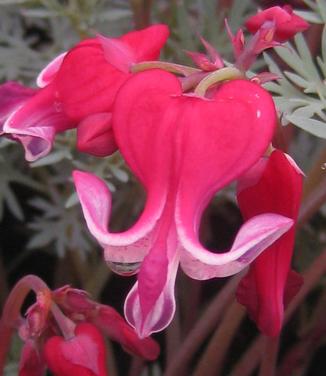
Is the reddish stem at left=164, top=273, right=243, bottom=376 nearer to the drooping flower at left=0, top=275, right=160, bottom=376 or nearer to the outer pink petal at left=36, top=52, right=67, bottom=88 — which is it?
the drooping flower at left=0, top=275, right=160, bottom=376

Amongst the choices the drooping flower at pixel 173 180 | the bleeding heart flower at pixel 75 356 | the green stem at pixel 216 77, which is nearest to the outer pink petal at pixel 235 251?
the drooping flower at pixel 173 180

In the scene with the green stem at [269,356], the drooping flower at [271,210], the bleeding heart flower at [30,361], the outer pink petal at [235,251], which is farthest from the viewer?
the green stem at [269,356]

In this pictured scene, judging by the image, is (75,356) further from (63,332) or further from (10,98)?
(10,98)

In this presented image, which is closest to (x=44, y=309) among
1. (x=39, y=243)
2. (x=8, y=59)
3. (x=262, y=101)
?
(x=262, y=101)

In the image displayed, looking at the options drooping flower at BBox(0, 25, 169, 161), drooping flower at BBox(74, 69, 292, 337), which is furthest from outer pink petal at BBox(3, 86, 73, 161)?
drooping flower at BBox(74, 69, 292, 337)

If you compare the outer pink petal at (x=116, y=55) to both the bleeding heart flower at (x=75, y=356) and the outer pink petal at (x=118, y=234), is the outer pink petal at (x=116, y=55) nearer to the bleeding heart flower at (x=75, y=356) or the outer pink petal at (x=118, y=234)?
the outer pink petal at (x=118, y=234)

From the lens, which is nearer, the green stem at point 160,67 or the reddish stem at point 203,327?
the green stem at point 160,67

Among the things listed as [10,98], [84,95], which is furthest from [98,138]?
[10,98]

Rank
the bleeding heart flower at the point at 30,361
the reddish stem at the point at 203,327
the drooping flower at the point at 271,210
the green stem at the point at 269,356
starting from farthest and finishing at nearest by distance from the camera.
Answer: the reddish stem at the point at 203,327 → the green stem at the point at 269,356 → the bleeding heart flower at the point at 30,361 → the drooping flower at the point at 271,210
